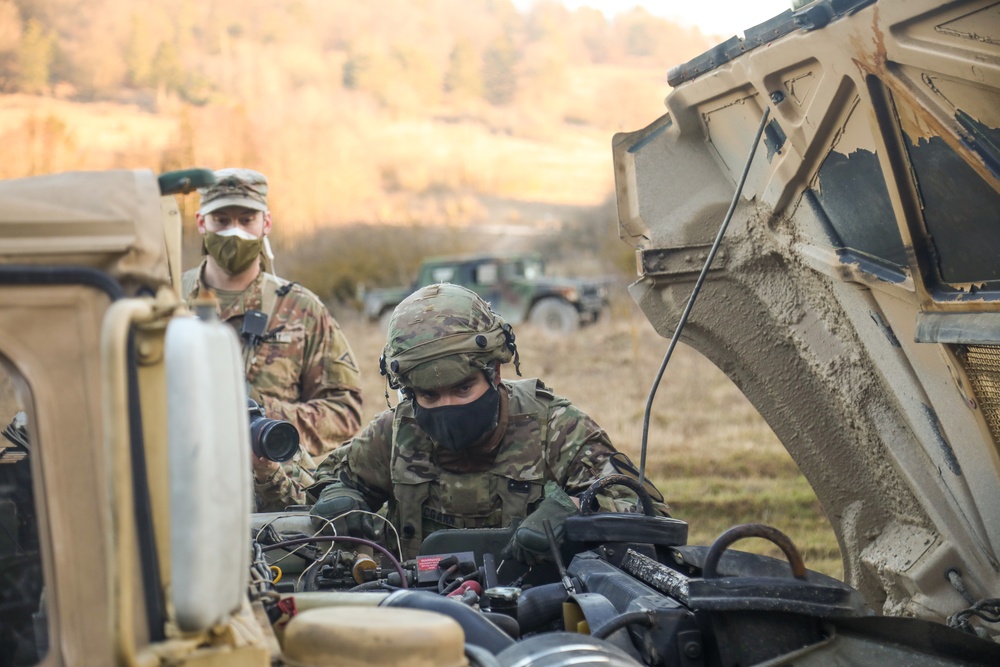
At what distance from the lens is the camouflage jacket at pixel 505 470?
12.7 ft

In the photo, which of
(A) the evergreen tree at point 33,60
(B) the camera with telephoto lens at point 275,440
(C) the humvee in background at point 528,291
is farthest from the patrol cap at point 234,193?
(A) the evergreen tree at point 33,60

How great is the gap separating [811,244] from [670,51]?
6599cm

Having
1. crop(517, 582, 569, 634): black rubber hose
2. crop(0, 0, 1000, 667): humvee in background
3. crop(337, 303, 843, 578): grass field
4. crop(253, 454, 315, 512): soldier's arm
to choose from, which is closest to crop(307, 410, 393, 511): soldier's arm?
crop(0, 0, 1000, 667): humvee in background

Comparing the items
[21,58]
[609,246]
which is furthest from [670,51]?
Answer: [21,58]

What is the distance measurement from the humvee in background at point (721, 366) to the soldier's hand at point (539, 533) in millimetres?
49

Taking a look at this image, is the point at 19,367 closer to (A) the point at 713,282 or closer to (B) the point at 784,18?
(B) the point at 784,18

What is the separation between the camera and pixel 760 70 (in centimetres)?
296

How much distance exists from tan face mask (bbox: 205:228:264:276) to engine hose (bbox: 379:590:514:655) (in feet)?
11.0

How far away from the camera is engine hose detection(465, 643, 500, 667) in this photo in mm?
2000

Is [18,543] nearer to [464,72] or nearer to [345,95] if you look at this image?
[345,95]

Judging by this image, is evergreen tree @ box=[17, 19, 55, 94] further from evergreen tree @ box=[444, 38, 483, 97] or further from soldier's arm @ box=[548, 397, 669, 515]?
soldier's arm @ box=[548, 397, 669, 515]

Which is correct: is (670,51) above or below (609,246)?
above

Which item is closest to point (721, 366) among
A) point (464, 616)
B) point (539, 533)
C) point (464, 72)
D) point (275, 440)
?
point (539, 533)

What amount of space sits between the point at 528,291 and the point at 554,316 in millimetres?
770
